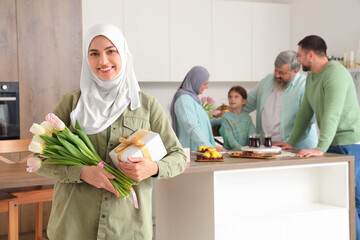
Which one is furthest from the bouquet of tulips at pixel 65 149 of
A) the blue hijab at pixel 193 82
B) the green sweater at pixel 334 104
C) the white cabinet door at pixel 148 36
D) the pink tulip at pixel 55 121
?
the white cabinet door at pixel 148 36

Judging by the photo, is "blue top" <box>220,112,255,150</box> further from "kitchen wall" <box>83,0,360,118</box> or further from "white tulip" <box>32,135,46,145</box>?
"white tulip" <box>32,135,46,145</box>

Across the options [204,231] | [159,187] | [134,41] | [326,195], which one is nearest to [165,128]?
[204,231]

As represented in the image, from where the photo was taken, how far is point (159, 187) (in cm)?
325

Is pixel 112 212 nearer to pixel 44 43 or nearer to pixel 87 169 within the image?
pixel 87 169

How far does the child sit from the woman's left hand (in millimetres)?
2261

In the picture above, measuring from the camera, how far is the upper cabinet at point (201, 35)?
16.2 feet

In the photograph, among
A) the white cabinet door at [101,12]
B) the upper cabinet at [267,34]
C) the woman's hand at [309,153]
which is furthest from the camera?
the upper cabinet at [267,34]

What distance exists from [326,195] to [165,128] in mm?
1895

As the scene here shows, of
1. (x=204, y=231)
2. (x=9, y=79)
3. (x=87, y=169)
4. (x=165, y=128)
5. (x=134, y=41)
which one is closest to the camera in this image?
(x=87, y=169)

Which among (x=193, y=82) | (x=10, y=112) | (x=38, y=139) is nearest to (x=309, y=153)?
(x=193, y=82)

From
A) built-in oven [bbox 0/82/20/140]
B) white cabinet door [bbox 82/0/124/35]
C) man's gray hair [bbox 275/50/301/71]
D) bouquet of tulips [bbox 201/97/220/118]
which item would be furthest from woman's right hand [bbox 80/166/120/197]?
bouquet of tulips [bbox 201/97/220/118]

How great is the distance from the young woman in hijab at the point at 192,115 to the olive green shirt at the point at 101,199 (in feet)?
6.58

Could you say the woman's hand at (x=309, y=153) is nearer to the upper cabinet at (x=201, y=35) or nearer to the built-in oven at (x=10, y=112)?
the upper cabinet at (x=201, y=35)

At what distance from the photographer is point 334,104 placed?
120 inches
